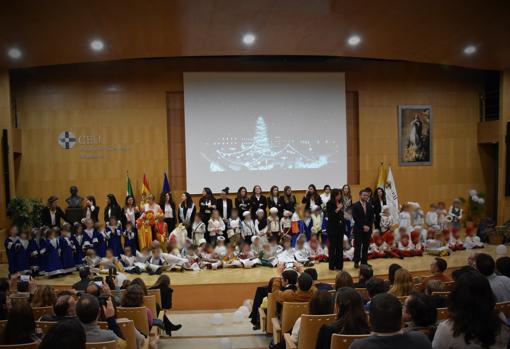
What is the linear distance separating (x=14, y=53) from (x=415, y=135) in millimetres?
11037

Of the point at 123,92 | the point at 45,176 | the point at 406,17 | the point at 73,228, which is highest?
the point at 406,17

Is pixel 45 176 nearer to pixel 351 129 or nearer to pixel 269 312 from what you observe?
pixel 351 129

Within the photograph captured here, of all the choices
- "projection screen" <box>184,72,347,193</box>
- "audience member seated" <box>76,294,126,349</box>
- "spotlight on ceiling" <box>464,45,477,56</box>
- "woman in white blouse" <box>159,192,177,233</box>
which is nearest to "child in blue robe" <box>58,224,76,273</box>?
"woman in white blouse" <box>159,192,177,233</box>

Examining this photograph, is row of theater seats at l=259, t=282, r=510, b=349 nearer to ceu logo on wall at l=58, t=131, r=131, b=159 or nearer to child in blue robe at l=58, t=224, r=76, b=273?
child in blue robe at l=58, t=224, r=76, b=273

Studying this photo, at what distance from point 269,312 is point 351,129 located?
10022 mm

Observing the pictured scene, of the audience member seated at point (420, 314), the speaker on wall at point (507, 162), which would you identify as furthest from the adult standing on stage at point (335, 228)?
the speaker on wall at point (507, 162)

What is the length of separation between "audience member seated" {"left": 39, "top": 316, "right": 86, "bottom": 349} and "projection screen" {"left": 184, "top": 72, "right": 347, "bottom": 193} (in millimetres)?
11340

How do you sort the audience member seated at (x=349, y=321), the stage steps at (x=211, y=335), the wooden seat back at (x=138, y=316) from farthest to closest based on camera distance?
the stage steps at (x=211, y=335) → the wooden seat back at (x=138, y=316) → the audience member seated at (x=349, y=321)

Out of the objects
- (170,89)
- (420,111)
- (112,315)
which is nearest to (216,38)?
(170,89)

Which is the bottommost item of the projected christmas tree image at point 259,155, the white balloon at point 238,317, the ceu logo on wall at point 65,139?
the white balloon at point 238,317

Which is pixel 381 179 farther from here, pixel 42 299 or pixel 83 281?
pixel 42 299

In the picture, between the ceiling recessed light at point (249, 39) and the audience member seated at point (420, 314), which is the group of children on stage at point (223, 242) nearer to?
the ceiling recessed light at point (249, 39)

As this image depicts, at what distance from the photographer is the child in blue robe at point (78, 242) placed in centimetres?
1040

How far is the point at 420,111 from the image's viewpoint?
15461 mm
